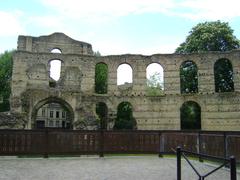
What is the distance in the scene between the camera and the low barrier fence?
1388 cm

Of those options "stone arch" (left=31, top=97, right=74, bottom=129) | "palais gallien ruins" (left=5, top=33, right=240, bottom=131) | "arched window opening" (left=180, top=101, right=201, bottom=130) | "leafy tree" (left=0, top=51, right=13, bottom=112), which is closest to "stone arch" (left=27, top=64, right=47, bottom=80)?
"palais gallien ruins" (left=5, top=33, right=240, bottom=131)

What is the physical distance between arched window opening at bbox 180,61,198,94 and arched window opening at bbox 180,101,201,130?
177 centimetres

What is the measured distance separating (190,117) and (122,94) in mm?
10599

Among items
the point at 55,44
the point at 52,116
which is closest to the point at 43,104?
the point at 55,44

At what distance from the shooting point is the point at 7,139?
1388 centimetres

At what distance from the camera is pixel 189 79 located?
112ft

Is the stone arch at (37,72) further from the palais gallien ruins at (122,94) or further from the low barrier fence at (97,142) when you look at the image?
the low barrier fence at (97,142)

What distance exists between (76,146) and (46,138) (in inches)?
59.8

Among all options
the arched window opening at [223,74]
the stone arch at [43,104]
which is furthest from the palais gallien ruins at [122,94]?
the arched window opening at [223,74]

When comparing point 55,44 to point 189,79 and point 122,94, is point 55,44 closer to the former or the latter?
point 122,94

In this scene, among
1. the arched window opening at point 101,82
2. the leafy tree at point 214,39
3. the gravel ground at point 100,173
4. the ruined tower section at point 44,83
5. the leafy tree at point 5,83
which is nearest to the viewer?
the gravel ground at point 100,173

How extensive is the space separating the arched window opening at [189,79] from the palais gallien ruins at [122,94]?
24.4ft

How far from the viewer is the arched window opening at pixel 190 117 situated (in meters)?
32.1

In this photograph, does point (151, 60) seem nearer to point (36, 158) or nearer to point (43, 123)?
point (36, 158)
